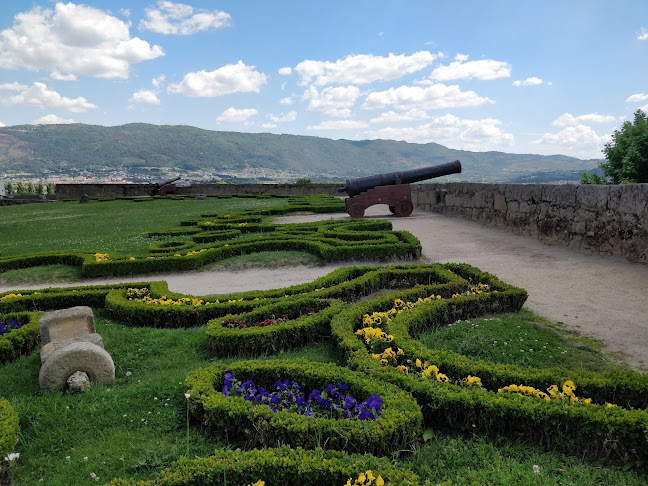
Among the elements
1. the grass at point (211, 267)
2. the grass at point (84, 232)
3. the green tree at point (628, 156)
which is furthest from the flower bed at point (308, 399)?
the green tree at point (628, 156)

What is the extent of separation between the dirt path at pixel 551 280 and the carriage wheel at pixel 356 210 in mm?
4242

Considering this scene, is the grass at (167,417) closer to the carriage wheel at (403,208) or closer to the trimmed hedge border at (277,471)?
the trimmed hedge border at (277,471)

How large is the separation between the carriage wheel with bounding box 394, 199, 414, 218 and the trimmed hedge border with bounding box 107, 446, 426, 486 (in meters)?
14.6

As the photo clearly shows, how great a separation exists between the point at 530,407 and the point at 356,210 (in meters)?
13.4

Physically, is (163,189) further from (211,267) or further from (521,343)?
(521,343)

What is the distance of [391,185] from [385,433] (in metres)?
14.2

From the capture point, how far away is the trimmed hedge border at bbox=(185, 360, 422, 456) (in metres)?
2.78

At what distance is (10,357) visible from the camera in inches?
180

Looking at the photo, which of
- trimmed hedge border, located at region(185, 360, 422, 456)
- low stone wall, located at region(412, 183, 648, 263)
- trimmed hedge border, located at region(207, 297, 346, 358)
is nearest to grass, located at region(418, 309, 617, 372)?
A: trimmed hedge border, located at region(207, 297, 346, 358)

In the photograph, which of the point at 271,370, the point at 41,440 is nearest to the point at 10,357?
the point at 41,440

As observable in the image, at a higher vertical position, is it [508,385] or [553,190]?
[553,190]

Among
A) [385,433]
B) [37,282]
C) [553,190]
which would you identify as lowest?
[37,282]

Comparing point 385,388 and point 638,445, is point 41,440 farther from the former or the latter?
point 638,445

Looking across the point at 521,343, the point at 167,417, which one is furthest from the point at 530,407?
the point at 167,417
